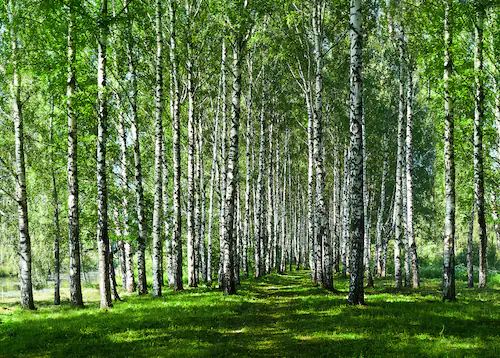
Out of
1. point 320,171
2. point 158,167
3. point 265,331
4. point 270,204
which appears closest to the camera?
point 265,331

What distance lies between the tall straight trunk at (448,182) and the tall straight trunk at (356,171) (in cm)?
381

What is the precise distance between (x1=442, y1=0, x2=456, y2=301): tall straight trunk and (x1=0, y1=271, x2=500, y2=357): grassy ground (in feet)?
4.21

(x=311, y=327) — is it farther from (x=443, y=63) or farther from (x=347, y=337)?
(x=443, y=63)

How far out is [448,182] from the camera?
1473 centimetres

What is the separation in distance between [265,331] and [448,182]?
30.1ft

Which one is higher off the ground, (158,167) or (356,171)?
(158,167)

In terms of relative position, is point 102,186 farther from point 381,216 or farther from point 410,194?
point 381,216

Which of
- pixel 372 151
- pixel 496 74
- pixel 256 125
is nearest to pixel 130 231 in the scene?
pixel 496 74

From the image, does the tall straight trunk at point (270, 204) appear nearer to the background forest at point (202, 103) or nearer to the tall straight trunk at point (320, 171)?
the background forest at point (202, 103)

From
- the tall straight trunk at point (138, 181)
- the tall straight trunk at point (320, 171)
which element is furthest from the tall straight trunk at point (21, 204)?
the tall straight trunk at point (320, 171)

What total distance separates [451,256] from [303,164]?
35.4 metres

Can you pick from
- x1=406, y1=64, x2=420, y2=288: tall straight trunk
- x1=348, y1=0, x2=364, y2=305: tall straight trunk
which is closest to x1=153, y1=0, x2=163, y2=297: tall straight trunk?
x1=348, y1=0, x2=364, y2=305: tall straight trunk

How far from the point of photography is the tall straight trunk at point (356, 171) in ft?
41.3

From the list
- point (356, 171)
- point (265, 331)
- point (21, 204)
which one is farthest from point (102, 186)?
point (356, 171)
